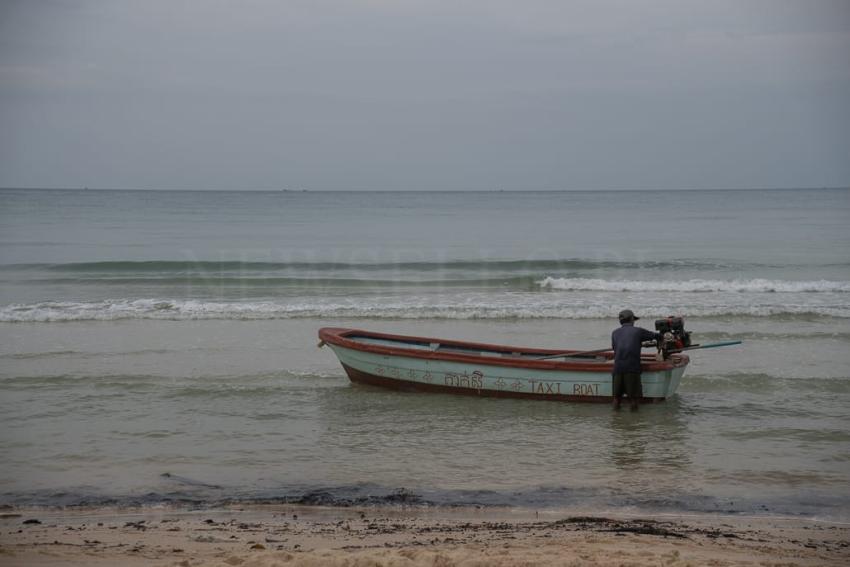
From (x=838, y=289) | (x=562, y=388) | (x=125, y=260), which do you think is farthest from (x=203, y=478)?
(x=125, y=260)

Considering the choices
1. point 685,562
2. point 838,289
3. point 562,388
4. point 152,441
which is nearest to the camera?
point 685,562

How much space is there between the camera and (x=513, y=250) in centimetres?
3609

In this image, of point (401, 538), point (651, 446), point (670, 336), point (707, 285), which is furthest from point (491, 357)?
point (707, 285)

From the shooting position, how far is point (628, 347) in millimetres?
10930

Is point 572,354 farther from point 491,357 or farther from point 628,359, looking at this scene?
point 491,357

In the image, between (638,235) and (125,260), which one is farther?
(638,235)

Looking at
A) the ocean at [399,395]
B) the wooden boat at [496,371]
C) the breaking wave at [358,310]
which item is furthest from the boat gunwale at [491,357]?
the breaking wave at [358,310]

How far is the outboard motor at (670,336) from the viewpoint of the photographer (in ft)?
37.0

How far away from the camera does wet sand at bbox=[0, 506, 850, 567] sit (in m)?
5.92

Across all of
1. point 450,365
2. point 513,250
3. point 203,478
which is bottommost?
point 203,478

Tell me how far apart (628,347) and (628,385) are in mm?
515

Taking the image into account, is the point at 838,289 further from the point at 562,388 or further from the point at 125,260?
the point at 125,260

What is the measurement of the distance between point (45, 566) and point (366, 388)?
22.4 feet

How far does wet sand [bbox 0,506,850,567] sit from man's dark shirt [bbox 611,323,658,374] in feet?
12.3
